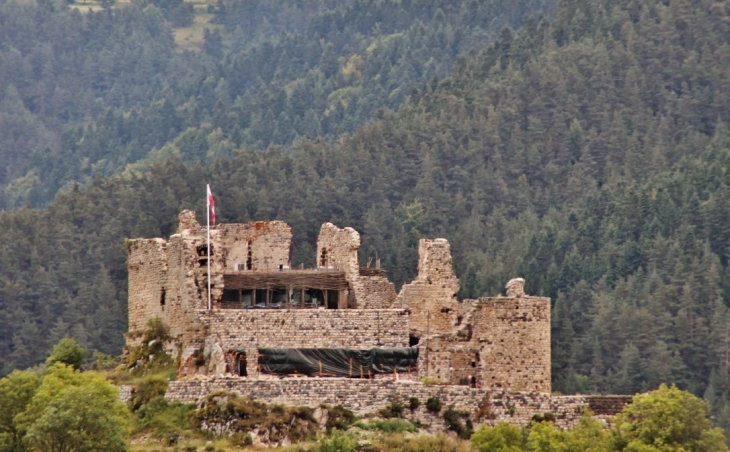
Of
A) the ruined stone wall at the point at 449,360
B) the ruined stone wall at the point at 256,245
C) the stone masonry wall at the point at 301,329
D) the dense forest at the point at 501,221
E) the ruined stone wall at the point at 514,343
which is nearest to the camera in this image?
the stone masonry wall at the point at 301,329

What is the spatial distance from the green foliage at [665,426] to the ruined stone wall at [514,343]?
11.1 ft

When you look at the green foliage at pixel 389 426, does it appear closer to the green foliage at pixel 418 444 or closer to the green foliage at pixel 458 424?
the green foliage at pixel 418 444

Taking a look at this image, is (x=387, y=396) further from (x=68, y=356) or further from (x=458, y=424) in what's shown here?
(x=68, y=356)

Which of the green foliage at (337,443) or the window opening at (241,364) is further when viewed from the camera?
the window opening at (241,364)

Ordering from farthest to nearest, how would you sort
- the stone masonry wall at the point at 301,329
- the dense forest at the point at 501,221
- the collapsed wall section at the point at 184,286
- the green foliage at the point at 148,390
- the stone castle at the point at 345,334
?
1. the dense forest at the point at 501,221
2. the collapsed wall section at the point at 184,286
3. the stone masonry wall at the point at 301,329
4. the green foliage at the point at 148,390
5. the stone castle at the point at 345,334

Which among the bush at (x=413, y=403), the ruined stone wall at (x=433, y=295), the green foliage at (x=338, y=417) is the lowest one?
the green foliage at (x=338, y=417)

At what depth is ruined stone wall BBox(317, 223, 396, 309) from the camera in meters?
75.9

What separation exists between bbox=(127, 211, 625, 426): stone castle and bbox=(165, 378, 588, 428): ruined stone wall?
0.03 m

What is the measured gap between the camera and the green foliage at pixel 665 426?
68688 mm

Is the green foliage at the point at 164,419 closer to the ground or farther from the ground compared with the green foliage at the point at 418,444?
farther from the ground

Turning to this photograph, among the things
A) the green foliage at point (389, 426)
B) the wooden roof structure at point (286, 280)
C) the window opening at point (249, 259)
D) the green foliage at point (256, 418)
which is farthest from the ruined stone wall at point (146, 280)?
the green foliage at point (389, 426)

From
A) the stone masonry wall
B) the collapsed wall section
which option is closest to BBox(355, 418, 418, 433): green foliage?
the stone masonry wall

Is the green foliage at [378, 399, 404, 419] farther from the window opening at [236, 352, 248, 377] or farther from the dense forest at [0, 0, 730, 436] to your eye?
the dense forest at [0, 0, 730, 436]

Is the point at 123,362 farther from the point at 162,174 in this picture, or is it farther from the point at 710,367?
the point at 162,174
